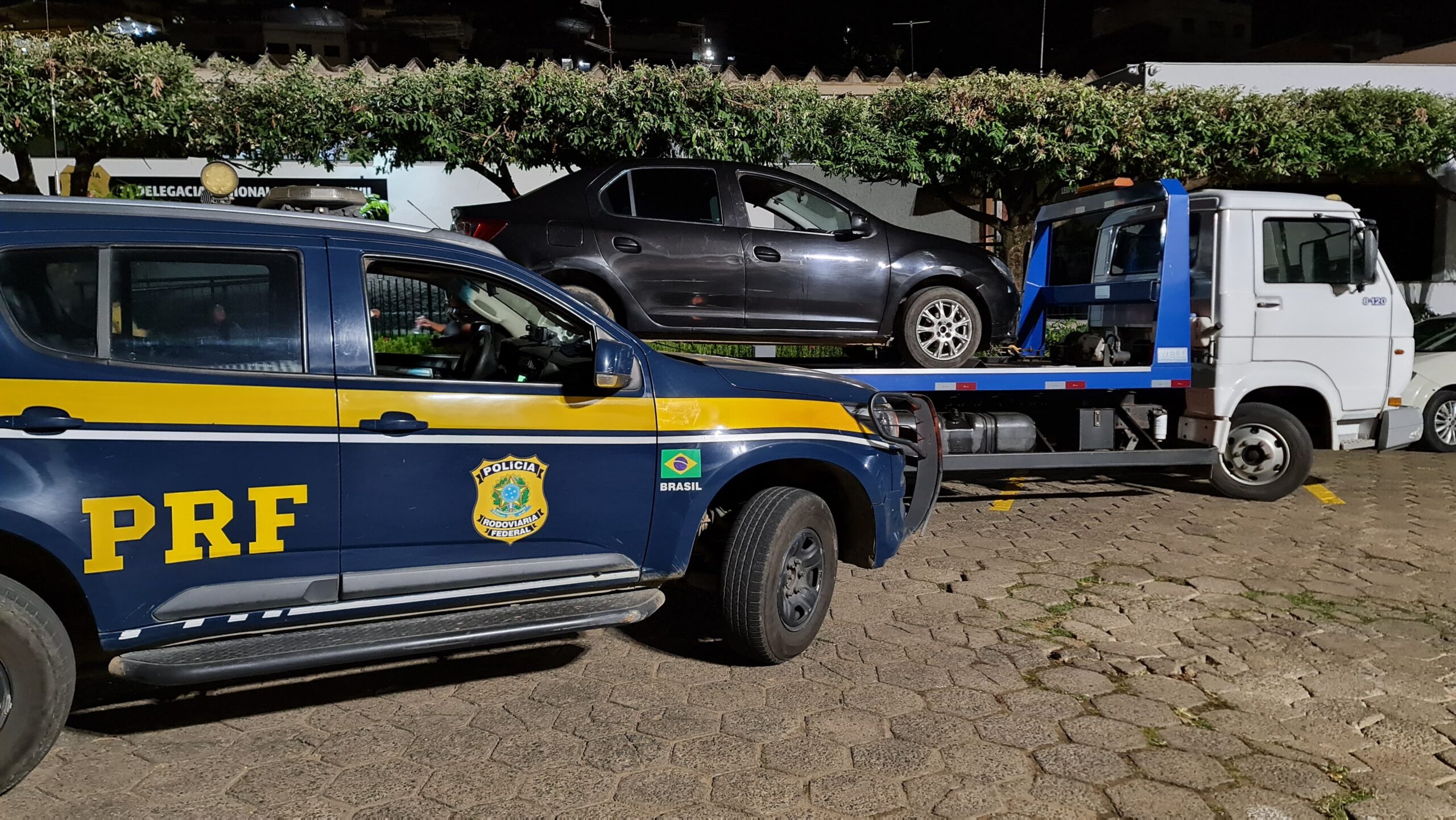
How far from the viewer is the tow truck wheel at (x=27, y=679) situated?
9.93ft

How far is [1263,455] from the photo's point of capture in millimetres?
7938

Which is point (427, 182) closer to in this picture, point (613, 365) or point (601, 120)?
point (601, 120)

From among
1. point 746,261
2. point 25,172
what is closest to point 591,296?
point 746,261

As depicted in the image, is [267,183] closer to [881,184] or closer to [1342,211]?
[881,184]

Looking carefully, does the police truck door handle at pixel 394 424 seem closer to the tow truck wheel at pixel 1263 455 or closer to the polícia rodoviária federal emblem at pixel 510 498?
the polícia rodoviária federal emblem at pixel 510 498

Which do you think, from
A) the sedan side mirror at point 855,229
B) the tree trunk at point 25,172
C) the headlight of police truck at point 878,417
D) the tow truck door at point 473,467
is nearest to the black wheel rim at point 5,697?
the tow truck door at point 473,467

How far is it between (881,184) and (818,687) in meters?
16.4

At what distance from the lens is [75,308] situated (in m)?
3.18

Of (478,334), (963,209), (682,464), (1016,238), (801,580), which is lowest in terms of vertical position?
(801,580)

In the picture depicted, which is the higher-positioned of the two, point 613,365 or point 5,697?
point 613,365

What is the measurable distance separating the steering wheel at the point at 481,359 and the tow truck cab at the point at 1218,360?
3.72m

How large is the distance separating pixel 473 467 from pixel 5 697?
1530 millimetres

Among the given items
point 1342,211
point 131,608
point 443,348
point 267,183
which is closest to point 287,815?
point 131,608

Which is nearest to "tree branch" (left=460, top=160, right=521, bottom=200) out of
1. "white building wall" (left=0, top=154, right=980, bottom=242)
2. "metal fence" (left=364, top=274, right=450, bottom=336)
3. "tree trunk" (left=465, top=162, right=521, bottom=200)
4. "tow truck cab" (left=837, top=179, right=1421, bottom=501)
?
"tree trunk" (left=465, top=162, right=521, bottom=200)
